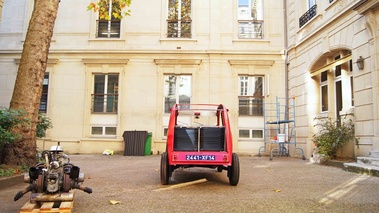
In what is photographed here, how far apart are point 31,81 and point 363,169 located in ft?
28.1

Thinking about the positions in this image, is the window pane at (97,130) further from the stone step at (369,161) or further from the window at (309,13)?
the stone step at (369,161)

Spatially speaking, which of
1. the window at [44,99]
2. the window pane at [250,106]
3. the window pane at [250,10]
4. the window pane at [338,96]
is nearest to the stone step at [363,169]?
the window pane at [338,96]

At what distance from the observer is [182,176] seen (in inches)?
296

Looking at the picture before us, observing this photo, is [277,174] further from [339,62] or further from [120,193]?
[339,62]

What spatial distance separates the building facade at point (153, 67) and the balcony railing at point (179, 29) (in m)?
0.05

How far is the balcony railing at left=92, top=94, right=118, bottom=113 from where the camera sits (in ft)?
48.4

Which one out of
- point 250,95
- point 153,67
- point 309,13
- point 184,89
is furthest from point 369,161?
point 153,67

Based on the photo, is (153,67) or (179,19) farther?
(179,19)

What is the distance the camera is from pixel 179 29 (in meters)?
15.2

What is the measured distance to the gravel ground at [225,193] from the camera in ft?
14.8

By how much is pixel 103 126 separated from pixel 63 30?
5.36 meters

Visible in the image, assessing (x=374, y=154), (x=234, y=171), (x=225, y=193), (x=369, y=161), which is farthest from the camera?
(x=374, y=154)

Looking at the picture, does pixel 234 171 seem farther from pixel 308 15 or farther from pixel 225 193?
pixel 308 15

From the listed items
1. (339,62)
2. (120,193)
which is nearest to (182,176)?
(120,193)
